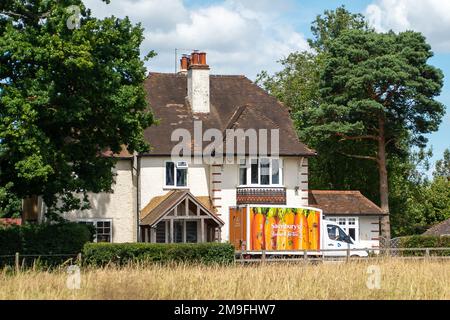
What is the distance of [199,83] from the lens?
53.2m

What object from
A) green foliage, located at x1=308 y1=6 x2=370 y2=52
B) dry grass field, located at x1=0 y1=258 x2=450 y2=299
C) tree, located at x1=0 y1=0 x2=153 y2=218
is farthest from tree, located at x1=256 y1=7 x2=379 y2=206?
dry grass field, located at x1=0 y1=258 x2=450 y2=299

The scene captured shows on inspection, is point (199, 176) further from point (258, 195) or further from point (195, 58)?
point (195, 58)

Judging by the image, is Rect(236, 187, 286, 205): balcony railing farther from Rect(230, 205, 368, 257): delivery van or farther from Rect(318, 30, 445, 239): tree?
Rect(318, 30, 445, 239): tree

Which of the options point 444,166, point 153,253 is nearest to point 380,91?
point 153,253

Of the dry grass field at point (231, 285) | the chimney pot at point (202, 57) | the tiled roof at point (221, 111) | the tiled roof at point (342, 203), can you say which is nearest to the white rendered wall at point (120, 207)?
the tiled roof at point (221, 111)

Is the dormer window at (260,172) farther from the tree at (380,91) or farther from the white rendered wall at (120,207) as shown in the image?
the tree at (380,91)

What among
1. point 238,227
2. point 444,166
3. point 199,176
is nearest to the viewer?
point 238,227

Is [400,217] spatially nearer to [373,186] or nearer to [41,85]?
[373,186]

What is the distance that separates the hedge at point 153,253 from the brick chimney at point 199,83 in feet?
52.0

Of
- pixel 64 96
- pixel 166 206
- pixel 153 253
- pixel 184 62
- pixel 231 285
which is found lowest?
pixel 231 285

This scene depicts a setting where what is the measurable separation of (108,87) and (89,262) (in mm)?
7211

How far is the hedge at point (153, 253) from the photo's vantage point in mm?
37656

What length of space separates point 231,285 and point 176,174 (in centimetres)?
3011
